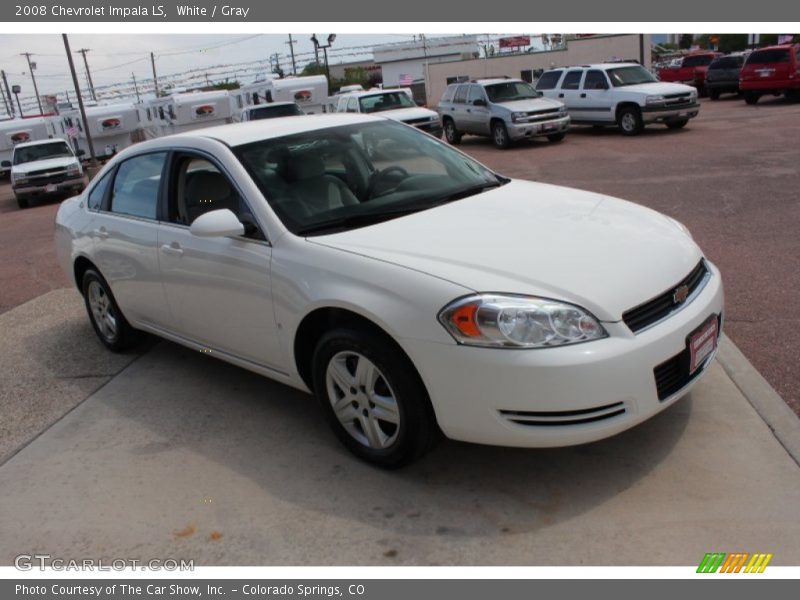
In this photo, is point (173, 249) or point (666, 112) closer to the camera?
point (173, 249)

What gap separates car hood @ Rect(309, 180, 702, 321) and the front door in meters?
0.46

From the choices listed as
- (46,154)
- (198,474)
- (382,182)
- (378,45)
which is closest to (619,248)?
(382,182)

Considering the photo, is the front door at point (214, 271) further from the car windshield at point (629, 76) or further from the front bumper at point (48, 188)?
the car windshield at point (629, 76)

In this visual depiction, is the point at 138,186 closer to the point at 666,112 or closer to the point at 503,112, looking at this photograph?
the point at 503,112

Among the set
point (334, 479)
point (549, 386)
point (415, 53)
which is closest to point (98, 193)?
point (334, 479)

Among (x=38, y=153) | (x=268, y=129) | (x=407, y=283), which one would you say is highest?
(x=268, y=129)

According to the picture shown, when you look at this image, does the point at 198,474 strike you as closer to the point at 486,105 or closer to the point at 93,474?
the point at 93,474

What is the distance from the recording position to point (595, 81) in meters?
20.3

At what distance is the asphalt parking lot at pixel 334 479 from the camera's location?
313cm

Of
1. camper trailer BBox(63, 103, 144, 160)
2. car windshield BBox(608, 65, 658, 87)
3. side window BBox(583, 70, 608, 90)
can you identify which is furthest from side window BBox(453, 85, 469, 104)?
camper trailer BBox(63, 103, 144, 160)

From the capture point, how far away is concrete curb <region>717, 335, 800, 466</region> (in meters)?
3.64

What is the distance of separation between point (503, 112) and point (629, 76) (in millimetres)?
3677

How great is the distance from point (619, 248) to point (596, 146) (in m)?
15.4

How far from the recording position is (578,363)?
9.96 feet
